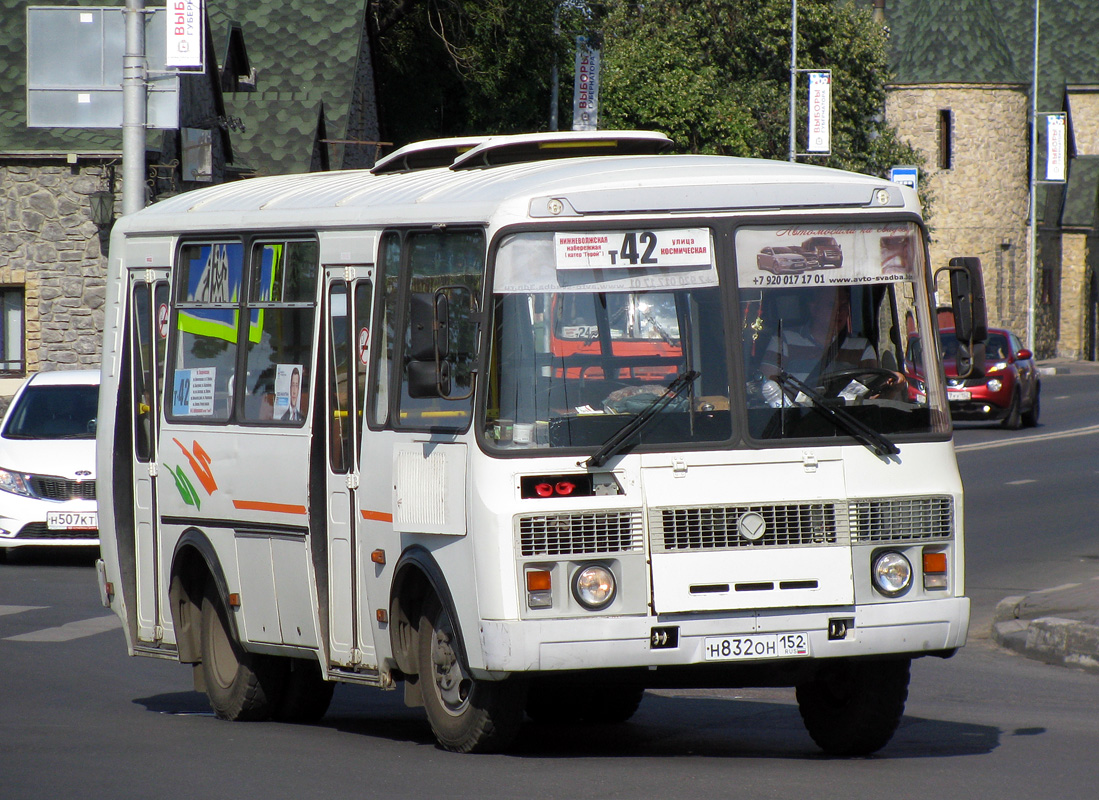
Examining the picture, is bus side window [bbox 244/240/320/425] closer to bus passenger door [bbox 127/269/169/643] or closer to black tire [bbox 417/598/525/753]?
bus passenger door [bbox 127/269/169/643]

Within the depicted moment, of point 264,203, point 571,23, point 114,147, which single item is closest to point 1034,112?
point 571,23

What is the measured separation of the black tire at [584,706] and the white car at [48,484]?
767 centimetres

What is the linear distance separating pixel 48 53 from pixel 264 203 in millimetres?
19584

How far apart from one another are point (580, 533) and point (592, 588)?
218mm

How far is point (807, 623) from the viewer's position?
7.30 m

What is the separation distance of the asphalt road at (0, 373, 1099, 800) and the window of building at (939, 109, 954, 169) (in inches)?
2333

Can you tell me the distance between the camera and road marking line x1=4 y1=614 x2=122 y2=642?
12172mm

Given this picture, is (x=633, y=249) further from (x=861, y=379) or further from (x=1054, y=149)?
(x=1054, y=149)

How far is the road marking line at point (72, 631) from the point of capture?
12172mm

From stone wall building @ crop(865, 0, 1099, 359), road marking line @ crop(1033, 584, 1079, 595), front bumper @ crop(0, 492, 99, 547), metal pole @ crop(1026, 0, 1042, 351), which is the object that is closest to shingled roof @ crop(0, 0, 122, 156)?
front bumper @ crop(0, 492, 99, 547)

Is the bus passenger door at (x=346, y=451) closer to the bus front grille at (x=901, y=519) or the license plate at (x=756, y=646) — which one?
the license plate at (x=756, y=646)

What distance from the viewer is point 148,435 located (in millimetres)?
9766

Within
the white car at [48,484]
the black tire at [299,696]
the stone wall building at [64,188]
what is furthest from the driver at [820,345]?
the stone wall building at [64,188]

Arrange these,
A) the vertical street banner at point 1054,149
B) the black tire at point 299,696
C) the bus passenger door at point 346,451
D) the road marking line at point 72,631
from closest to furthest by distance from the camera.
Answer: the bus passenger door at point 346,451 < the black tire at point 299,696 < the road marking line at point 72,631 < the vertical street banner at point 1054,149
